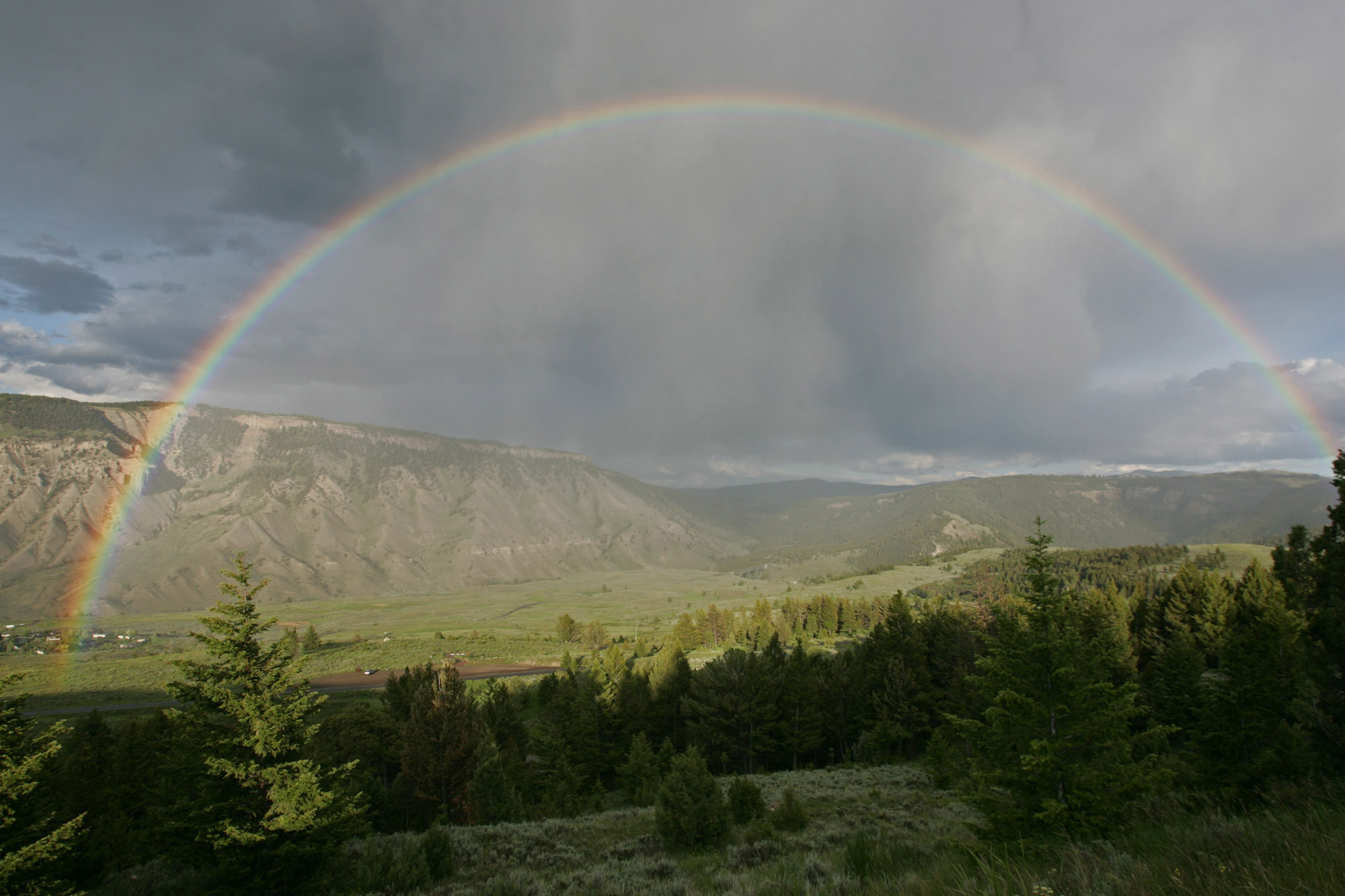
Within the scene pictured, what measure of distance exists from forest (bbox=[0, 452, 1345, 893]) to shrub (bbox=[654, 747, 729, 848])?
3.2 inches

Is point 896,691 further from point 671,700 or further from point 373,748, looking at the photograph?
point 373,748

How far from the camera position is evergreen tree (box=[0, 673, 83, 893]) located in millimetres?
12875

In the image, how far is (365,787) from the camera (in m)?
34.0

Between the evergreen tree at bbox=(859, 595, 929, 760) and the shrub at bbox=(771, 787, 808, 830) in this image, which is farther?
the evergreen tree at bbox=(859, 595, 929, 760)

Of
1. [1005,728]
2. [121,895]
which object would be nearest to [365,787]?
[121,895]

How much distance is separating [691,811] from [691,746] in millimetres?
2811

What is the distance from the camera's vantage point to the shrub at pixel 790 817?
22750 millimetres

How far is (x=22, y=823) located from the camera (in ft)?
45.4

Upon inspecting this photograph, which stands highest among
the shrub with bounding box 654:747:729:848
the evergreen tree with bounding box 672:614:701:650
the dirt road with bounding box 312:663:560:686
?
the shrub with bounding box 654:747:729:848

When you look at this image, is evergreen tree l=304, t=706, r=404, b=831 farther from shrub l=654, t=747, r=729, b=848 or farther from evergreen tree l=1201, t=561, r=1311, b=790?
evergreen tree l=1201, t=561, r=1311, b=790

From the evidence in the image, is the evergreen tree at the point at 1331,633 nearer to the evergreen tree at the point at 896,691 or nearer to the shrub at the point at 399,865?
the shrub at the point at 399,865

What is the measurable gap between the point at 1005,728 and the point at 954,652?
4724 centimetres

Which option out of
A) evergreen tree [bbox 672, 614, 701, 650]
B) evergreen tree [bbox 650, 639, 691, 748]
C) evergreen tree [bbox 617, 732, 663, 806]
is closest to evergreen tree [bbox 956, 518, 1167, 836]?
evergreen tree [bbox 617, 732, 663, 806]

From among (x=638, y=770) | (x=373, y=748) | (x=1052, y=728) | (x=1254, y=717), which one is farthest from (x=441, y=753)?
(x=1254, y=717)
